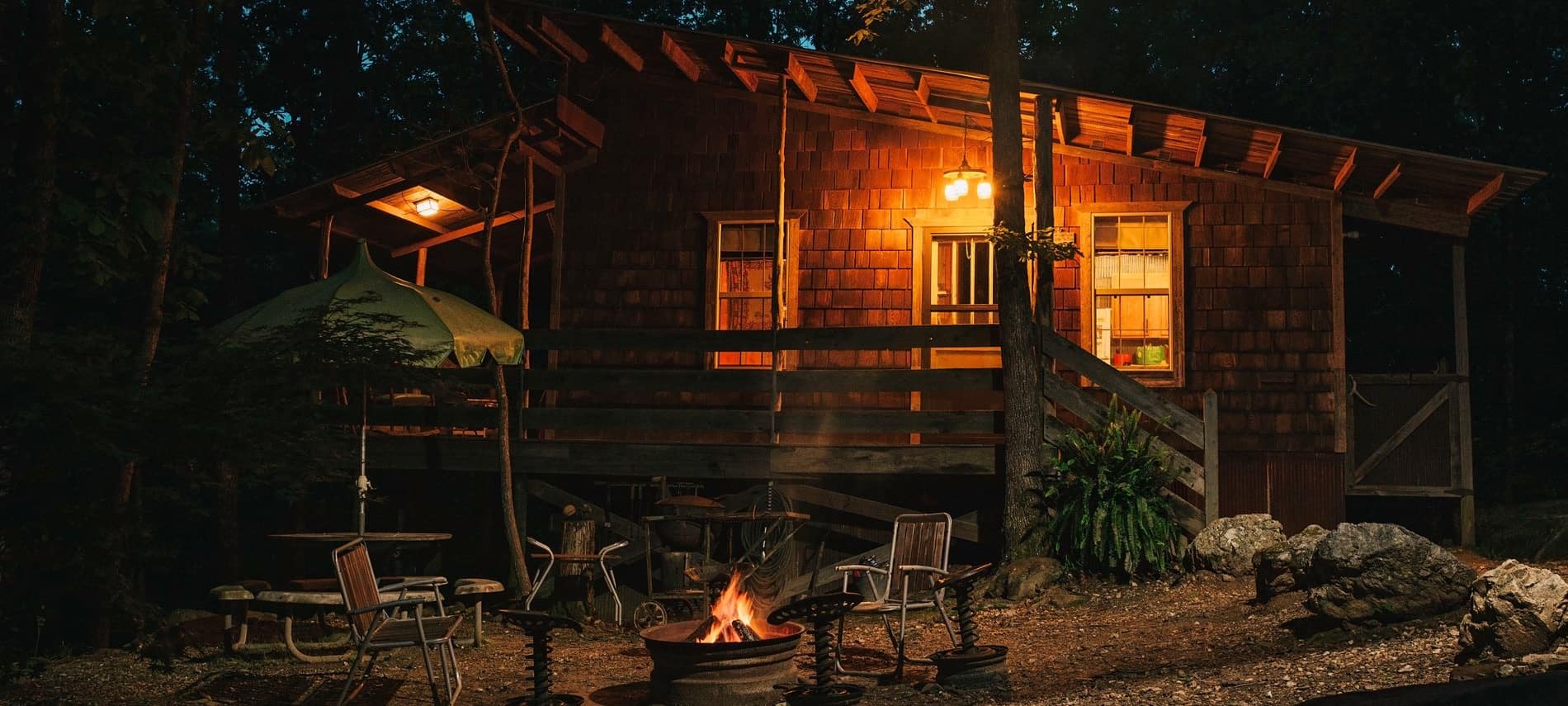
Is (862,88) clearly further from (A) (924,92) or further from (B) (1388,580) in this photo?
(B) (1388,580)

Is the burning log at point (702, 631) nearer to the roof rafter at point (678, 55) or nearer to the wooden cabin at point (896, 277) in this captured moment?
the wooden cabin at point (896, 277)

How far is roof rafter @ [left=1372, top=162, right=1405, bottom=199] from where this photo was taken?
11.9 metres

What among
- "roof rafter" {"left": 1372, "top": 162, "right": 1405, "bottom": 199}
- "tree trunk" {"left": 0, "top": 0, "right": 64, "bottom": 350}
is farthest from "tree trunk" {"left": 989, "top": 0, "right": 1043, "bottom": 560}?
"tree trunk" {"left": 0, "top": 0, "right": 64, "bottom": 350}

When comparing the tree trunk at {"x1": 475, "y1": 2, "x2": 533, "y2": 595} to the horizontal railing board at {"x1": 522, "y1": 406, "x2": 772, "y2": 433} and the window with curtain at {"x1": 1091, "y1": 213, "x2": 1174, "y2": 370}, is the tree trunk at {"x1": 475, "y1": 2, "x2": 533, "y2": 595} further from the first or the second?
the window with curtain at {"x1": 1091, "y1": 213, "x2": 1174, "y2": 370}

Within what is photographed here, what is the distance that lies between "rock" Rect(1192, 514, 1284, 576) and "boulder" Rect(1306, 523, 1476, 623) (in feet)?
7.77

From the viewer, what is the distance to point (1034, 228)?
12.9 metres

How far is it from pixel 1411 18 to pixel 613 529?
720 inches

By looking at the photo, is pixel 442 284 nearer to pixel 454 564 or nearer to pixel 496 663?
pixel 454 564

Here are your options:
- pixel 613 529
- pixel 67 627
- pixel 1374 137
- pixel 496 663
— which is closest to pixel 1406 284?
pixel 1374 137

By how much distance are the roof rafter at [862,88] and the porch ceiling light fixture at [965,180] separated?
969 mm

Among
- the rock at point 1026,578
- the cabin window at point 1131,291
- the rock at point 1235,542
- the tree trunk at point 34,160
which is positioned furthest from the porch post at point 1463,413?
the tree trunk at point 34,160

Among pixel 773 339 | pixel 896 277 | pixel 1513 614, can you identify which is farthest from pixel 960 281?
pixel 1513 614

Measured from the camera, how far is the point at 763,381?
1239 cm

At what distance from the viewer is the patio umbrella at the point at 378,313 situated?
10.6m
